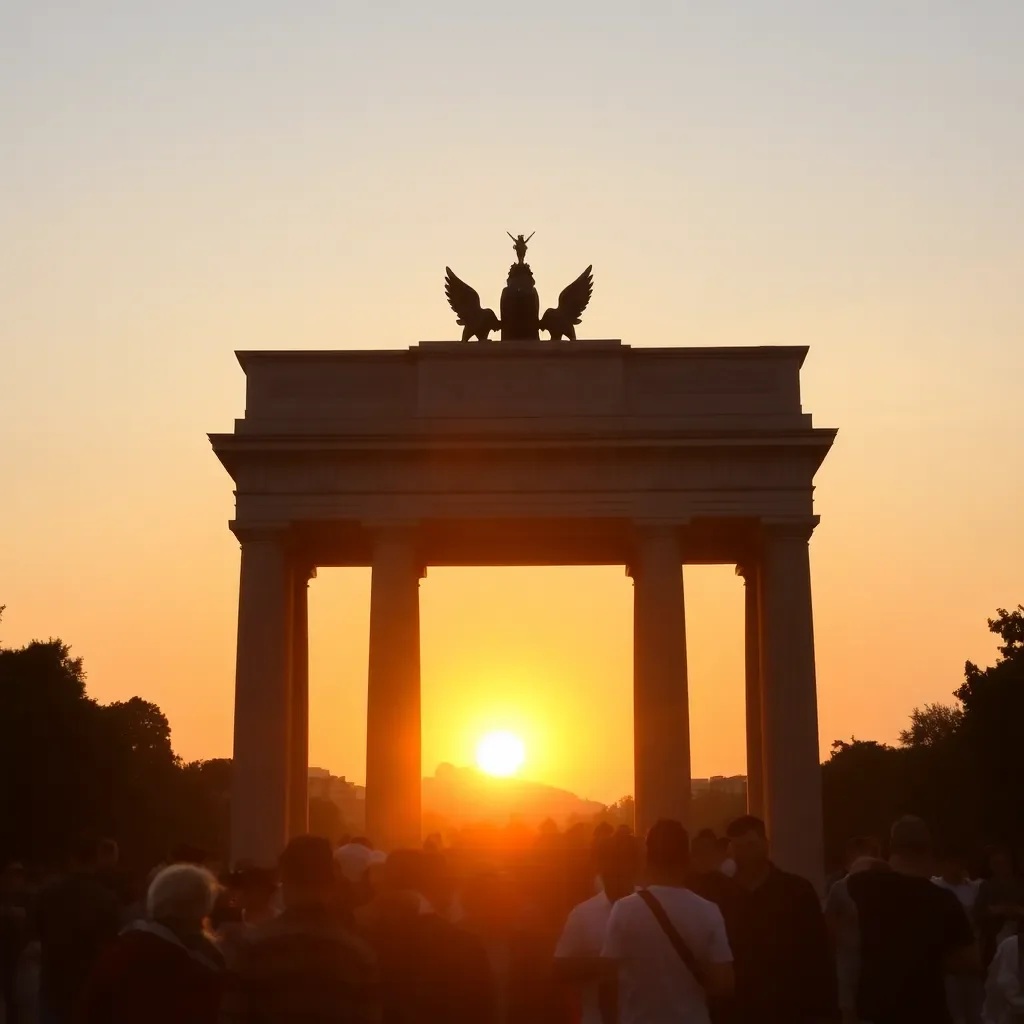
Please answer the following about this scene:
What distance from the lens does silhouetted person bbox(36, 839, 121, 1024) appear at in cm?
2756

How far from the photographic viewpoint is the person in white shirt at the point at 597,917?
21.7 meters

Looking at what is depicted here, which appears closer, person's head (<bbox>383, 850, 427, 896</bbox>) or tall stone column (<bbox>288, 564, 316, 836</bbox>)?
person's head (<bbox>383, 850, 427, 896</bbox>)

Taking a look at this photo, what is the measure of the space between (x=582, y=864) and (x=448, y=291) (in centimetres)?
4855

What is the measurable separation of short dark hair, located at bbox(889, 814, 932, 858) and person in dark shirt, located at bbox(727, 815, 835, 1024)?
1.54 m

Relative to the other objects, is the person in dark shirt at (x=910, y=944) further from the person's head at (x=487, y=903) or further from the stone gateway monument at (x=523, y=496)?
the stone gateway monument at (x=523, y=496)

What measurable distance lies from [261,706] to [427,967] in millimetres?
50747

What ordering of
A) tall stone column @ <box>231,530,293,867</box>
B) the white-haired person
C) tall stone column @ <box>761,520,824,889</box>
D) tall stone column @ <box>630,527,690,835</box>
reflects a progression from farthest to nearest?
tall stone column @ <box>231,530,293,867</box> → tall stone column @ <box>630,527,690,835</box> → tall stone column @ <box>761,520,824,889</box> → the white-haired person

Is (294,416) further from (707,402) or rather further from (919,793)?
(919,793)

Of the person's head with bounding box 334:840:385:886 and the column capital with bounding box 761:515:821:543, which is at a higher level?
the column capital with bounding box 761:515:821:543

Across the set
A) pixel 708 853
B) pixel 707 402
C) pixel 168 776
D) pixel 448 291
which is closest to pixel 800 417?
pixel 707 402

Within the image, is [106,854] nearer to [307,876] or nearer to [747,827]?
[747,827]

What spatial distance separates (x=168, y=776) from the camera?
6265 inches

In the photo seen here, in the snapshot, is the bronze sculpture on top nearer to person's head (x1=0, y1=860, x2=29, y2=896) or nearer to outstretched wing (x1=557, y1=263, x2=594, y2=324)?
outstretched wing (x1=557, y1=263, x2=594, y2=324)

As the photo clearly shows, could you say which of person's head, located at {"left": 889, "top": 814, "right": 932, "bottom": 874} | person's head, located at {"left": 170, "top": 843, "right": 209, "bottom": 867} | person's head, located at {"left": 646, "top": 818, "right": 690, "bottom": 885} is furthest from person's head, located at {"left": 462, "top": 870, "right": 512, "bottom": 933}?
person's head, located at {"left": 170, "top": 843, "right": 209, "bottom": 867}
